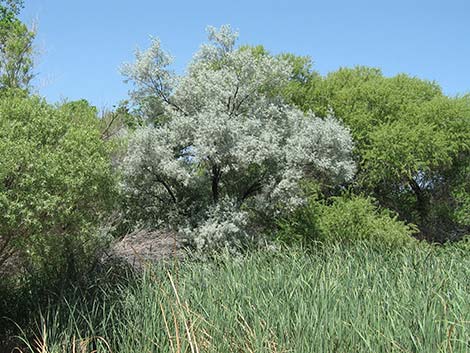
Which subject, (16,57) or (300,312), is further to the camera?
(16,57)

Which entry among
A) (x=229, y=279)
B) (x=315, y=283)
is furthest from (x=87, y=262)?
(x=315, y=283)

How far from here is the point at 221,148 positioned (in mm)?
13836

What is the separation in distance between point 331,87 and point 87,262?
14047mm

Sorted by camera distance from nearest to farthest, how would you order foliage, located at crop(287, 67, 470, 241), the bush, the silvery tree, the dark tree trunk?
the silvery tree < the dark tree trunk < the bush < foliage, located at crop(287, 67, 470, 241)

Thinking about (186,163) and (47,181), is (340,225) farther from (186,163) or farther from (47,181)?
(47,181)

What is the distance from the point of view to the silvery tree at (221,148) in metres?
13.9

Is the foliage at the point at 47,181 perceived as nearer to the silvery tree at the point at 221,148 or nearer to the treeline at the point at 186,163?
the treeline at the point at 186,163

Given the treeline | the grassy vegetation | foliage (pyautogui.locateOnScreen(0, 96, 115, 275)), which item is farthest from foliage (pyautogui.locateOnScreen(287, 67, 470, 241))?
foliage (pyautogui.locateOnScreen(0, 96, 115, 275))

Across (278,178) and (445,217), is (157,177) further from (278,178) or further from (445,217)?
(445,217)

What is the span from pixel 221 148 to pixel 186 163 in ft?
4.03

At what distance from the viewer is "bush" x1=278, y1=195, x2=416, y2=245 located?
16.4m

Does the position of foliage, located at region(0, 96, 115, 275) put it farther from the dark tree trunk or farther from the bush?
the bush

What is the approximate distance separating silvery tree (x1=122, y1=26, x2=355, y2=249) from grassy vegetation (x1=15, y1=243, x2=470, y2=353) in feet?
18.2

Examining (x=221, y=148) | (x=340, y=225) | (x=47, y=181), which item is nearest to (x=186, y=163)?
(x=221, y=148)
